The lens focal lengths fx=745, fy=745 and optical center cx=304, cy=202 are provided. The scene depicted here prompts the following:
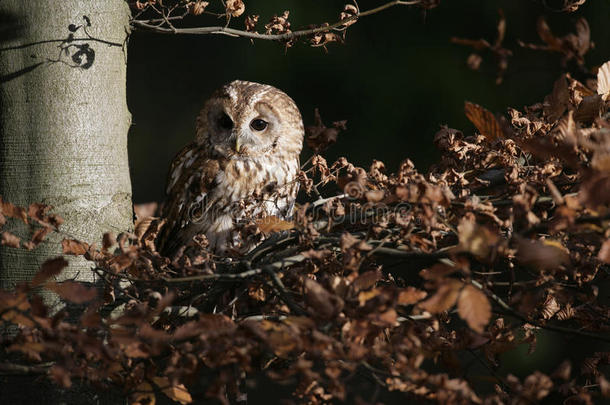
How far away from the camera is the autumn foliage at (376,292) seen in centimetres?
89

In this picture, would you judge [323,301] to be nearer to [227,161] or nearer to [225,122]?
[227,161]

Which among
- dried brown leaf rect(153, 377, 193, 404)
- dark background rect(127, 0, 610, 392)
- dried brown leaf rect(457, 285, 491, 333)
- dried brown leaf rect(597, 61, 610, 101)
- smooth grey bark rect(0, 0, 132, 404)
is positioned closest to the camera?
dried brown leaf rect(457, 285, 491, 333)

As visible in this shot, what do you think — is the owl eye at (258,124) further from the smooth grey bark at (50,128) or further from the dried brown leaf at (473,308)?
the dried brown leaf at (473,308)

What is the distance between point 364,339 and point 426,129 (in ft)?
9.14

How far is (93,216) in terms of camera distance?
4.66 feet

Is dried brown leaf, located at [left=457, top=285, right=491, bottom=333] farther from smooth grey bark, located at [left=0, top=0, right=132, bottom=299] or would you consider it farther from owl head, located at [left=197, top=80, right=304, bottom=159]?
owl head, located at [left=197, top=80, right=304, bottom=159]

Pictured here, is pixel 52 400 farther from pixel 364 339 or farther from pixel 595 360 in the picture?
pixel 595 360

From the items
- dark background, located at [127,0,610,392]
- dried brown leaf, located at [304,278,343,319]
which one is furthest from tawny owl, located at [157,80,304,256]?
dark background, located at [127,0,610,392]

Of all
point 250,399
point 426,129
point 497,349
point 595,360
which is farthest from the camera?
point 426,129

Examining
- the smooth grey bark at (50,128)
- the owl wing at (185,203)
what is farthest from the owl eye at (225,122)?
the smooth grey bark at (50,128)

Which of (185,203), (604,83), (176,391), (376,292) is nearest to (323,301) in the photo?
(376,292)

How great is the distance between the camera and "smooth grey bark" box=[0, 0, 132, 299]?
139cm

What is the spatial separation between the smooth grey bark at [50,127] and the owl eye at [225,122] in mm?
811

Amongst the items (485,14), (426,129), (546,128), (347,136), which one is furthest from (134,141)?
(546,128)
